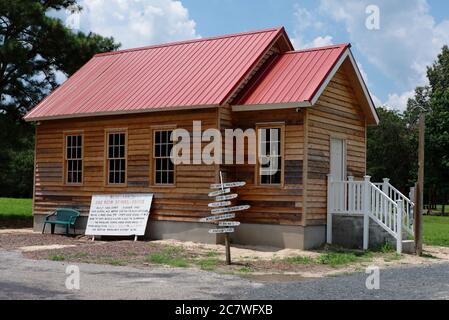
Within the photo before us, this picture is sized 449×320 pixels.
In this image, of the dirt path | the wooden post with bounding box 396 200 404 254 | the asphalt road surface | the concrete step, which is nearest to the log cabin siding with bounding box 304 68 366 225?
the dirt path

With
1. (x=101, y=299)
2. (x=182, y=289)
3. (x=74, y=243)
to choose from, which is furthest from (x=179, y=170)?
(x=101, y=299)

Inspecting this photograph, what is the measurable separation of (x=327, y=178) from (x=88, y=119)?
7.79 meters

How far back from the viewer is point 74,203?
21359mm

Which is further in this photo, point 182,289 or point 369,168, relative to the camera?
point 369,168

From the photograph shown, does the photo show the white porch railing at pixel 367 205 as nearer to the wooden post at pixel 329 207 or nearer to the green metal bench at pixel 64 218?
the wooden post at pixel 329 207

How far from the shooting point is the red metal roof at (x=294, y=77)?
17.7 metres

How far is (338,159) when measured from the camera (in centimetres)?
1966

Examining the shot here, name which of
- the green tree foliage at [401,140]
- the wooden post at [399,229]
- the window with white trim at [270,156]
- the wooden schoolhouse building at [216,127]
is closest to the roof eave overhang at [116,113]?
the wooden schoolhouse building at [216,127]

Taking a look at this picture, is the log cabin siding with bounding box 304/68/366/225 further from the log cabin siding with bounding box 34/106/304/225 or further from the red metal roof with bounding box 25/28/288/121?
the red metal roof with bounding box 25/28/288/121

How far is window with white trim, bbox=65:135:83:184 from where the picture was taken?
21.4 metres

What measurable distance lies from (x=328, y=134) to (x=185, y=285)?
900 centimetres

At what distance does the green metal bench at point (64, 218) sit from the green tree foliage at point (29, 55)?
23.2ft

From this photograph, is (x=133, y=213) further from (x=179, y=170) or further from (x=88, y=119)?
(x=88, y=119)

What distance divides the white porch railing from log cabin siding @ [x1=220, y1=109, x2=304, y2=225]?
142cm
